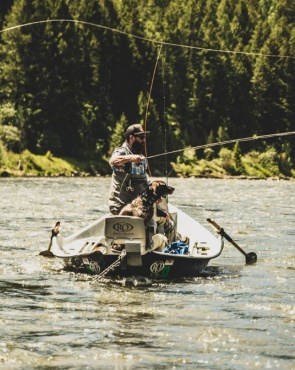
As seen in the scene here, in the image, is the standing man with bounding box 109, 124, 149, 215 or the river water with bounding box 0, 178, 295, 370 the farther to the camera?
the standing man with bounding box 109, 124, 149, 215

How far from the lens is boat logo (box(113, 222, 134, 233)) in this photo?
564 inches

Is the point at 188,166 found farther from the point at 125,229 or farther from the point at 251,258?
the point at 125,229

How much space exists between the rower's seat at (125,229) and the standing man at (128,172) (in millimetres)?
1079

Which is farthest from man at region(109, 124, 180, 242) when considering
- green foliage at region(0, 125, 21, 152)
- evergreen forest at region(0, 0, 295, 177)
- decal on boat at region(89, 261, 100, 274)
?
green foliage at region(0, 125, 21, 152)

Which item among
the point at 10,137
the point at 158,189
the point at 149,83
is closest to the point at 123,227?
the point at 158,189

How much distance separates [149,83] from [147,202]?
81.2 metres

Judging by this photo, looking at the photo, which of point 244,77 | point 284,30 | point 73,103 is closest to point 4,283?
point 73,103

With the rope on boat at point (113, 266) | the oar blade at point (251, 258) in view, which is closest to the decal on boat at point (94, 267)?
the rope on boat at point (113, 266)

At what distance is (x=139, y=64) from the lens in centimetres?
9531

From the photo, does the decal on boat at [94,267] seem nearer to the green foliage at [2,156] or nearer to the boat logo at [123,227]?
the boat logo at [123,227]

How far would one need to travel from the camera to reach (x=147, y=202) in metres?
14.8

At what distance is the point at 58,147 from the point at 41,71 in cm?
790

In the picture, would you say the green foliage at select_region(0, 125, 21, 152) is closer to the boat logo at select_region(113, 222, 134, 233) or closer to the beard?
the beard

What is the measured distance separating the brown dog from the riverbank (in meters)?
50.8
